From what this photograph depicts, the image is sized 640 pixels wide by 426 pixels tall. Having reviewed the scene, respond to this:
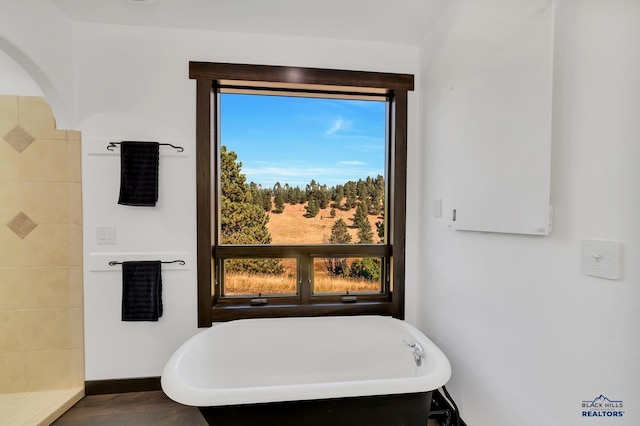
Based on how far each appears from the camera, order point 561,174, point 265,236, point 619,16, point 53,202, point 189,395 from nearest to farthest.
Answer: point 619,16 < point 561,174 < point 189,395 < point 53,202 < point 265,236

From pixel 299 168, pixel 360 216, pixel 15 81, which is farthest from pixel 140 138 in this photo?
pixel 360 216

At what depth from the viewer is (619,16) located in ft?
2.93

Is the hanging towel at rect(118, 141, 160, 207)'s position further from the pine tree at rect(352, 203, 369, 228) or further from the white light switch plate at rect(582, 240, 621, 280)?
the white light switch plate at rect(582, 240, 621, 280)

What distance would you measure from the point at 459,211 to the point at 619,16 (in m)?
A: 1.01

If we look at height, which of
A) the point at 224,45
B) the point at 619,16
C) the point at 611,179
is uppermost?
the point at 224,45

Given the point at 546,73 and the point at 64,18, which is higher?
the point at 64,18

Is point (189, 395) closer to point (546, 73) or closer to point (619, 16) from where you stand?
point (546, 73)

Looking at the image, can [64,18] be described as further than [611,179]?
Yes

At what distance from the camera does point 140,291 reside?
1992mm

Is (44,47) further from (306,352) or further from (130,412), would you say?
(306,352)

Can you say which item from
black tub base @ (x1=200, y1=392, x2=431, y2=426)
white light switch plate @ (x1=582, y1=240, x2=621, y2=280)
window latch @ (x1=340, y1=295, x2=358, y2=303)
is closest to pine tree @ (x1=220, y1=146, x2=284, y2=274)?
window latch @ (x1=340, y1=295, x2=358, y2=303)

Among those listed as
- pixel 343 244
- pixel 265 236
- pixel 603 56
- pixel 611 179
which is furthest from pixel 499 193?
pixel 265 236

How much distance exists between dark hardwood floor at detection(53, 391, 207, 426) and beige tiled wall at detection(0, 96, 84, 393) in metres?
0.22

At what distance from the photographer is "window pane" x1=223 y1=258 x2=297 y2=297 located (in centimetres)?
227
